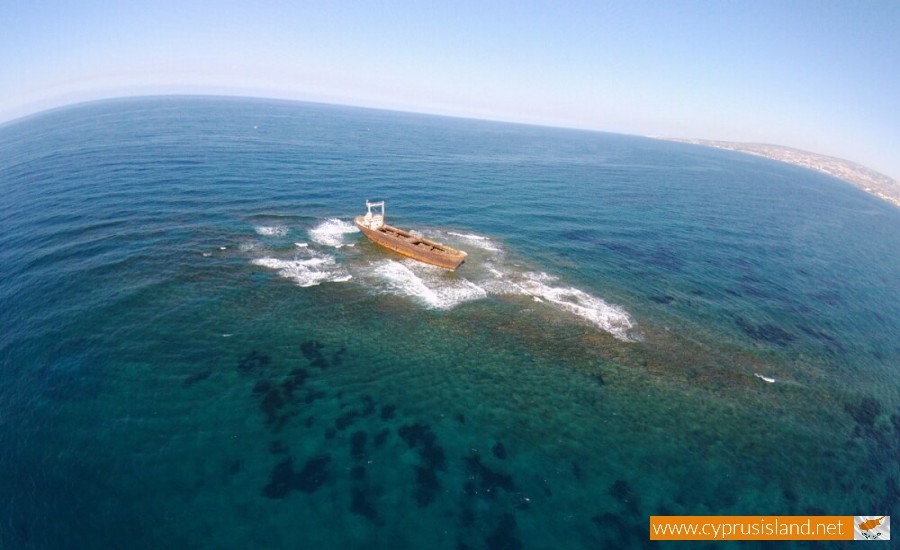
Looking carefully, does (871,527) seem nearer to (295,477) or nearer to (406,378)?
(406,378)

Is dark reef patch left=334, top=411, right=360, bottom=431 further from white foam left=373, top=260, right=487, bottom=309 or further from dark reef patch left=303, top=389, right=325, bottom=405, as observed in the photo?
white foam left=373, top=260, right=487, bottom=309

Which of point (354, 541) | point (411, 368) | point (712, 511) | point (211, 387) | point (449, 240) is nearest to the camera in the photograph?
point (354, 541)

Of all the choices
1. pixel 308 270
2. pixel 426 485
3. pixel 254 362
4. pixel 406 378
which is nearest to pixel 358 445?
pixel 426 485

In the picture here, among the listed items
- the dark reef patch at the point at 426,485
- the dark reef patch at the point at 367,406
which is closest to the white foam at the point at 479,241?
the dark reef patch at the point at 367,406

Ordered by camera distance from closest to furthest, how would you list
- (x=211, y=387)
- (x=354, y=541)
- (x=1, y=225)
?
(x=354, y=541)
(x=211, y=387)
(x=1, y=225)

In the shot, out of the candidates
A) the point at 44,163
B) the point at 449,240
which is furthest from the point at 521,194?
the point at 44,163

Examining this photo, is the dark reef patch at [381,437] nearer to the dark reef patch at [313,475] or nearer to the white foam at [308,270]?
the dark reef patch at [313,475]

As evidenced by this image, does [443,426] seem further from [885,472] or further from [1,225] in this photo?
[1,225]
